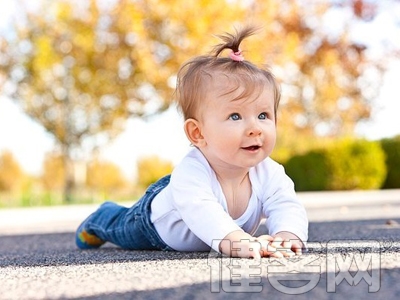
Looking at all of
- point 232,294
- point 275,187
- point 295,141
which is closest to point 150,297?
point 232,294

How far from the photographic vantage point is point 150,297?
67.5 inches

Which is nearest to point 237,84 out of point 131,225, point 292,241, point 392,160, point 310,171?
point 292,241

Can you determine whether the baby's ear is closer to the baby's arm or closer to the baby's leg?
the baby's arm

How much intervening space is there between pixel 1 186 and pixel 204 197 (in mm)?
21857

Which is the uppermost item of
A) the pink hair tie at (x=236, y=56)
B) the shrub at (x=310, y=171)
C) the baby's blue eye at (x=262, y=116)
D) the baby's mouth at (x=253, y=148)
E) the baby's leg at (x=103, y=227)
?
the pink hair tie at (x=236, y=56)

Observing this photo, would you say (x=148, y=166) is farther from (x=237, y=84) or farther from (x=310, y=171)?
(x=237, y=84)

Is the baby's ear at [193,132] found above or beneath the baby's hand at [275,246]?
above

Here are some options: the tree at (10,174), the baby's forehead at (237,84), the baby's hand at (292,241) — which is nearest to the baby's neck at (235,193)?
the baby's hand at (292,241)

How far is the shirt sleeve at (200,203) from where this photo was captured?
2627 mm

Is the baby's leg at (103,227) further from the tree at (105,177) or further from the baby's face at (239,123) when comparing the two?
the tree at (105,177)

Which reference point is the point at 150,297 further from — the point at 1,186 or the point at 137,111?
the point at 1,186

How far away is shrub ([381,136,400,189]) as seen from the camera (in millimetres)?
16734

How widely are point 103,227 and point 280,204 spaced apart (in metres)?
1.14

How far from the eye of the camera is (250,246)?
7.94 feet
